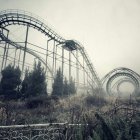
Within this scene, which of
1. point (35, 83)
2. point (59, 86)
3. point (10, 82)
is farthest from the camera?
point (59, 86)

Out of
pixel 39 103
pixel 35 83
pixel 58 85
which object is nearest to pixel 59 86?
pixel 58 85

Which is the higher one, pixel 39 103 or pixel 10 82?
pixel 10 82

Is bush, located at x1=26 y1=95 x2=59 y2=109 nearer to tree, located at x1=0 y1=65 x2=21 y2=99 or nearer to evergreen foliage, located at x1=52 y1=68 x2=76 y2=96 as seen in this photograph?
tree, located at x1=0 y1=65 x2=21 y2=99

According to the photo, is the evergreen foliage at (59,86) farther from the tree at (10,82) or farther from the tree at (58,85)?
the tree at (10,82)

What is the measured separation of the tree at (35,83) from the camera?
19188 millimetres

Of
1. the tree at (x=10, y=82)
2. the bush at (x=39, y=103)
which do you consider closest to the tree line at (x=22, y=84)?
the tree at (x=10, y=82)

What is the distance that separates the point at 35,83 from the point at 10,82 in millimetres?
2504

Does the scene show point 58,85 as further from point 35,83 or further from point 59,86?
point 35,83

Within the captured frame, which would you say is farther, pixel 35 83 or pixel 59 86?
pixel 59 86

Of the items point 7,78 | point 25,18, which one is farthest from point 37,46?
point 7,78

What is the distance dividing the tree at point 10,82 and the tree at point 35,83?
762 millimetres

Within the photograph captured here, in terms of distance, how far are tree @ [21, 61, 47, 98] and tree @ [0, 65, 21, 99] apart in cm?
76

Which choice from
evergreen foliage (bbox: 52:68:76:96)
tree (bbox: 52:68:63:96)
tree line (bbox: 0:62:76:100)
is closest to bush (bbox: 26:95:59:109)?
tree line (bbox: 0:62:76:100)

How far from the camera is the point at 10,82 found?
63.6 ft
